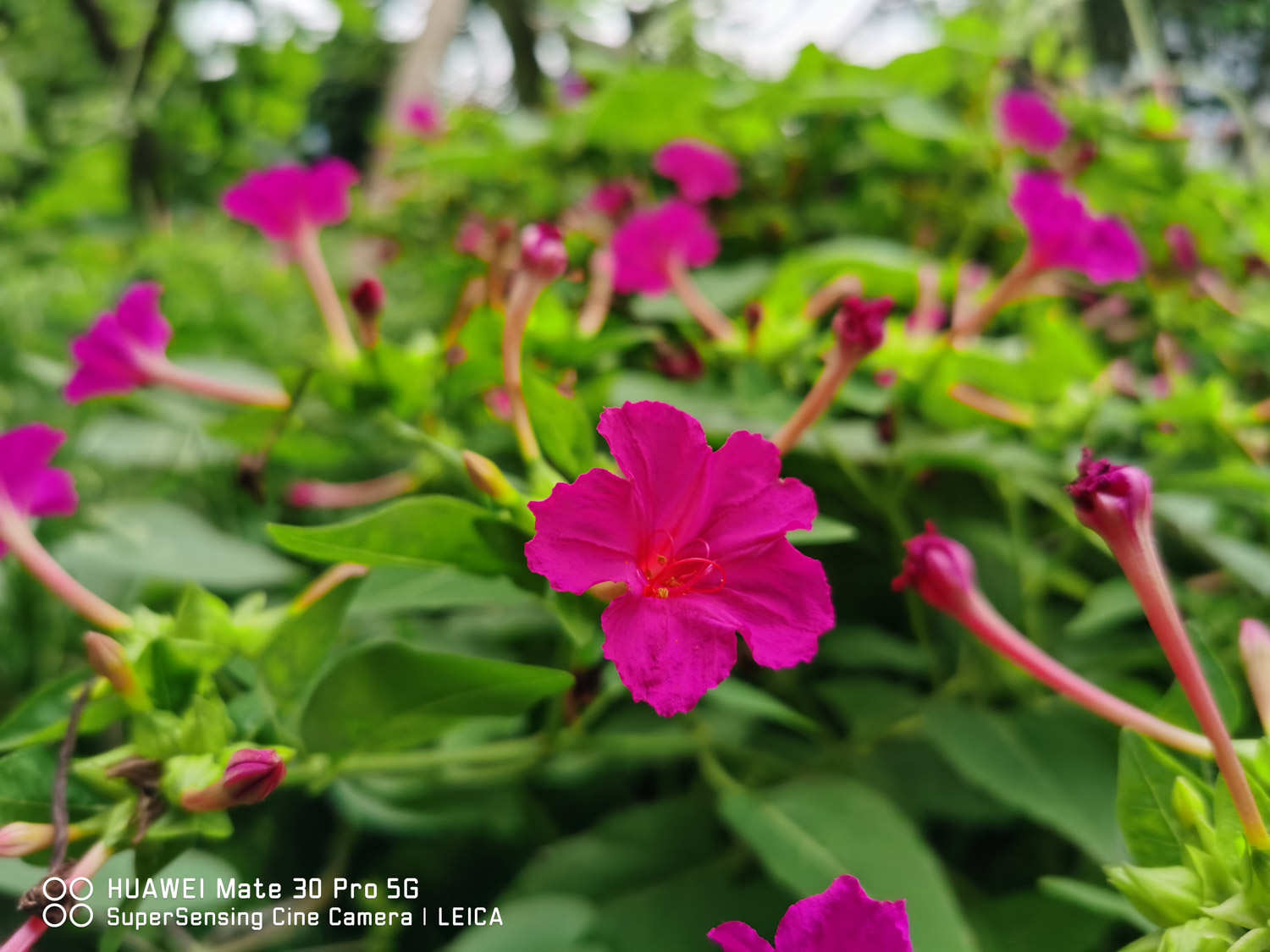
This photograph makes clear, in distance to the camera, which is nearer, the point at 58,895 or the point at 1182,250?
the point at 58,895

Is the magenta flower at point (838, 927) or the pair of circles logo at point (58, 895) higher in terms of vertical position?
the magenta flower at point (838, 927)

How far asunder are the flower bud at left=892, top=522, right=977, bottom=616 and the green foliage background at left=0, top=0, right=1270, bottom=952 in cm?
4

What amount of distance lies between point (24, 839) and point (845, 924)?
0.33 metres

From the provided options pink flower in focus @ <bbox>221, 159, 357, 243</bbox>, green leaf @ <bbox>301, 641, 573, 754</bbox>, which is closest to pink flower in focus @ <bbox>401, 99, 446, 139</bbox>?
pink flower in focus @ <bbox>221, 159, 357, 243</bbox>

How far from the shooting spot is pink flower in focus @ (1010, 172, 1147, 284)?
0.65 metres

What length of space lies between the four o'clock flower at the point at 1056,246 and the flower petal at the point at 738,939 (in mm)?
447

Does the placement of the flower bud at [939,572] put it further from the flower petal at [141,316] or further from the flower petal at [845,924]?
the flower petal at [141,316]

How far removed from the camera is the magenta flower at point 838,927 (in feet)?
0.99

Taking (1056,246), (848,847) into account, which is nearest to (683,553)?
(848,847)

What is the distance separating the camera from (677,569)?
375 millimetres

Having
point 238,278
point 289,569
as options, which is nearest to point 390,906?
point 289,569

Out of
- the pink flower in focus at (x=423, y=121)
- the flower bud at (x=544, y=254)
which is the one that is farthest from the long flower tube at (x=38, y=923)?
the pink flower in focus at (x=423, y=121)

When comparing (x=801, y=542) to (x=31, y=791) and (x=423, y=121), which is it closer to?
(x=31, y=791)

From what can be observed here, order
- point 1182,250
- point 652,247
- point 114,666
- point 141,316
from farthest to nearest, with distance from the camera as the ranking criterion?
point 1182,250 < point 652,247 < point 141,316 < point 114,666
